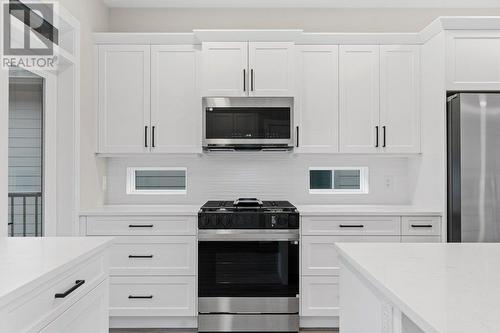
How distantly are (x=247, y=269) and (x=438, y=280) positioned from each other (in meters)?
2.11

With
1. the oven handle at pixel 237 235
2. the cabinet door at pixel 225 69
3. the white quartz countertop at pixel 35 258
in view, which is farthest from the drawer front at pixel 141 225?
the white quartz countertop at pixel 35 258

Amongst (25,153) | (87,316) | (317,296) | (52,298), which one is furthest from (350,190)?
(52,298)

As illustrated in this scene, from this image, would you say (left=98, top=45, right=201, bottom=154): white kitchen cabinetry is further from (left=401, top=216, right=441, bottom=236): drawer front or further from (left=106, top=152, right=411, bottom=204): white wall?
(left=401, top=216, right=441, bottom=236): drawer front

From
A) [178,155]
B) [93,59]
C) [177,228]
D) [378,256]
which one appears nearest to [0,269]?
[378,256]

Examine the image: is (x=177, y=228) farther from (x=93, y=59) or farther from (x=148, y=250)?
(x=93, y=59)

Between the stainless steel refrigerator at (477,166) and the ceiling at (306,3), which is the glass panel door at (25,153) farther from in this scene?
the stainless steel refrigerator at (477,166)

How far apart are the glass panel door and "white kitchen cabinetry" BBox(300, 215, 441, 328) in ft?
6.41

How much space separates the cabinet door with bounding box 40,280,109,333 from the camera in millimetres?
1477

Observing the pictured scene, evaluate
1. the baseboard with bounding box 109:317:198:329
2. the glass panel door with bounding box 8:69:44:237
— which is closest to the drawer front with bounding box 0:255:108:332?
the glass panel door with bounding box 8:69:44:237

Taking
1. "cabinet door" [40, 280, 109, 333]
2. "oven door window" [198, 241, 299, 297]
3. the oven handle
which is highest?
the oven handle

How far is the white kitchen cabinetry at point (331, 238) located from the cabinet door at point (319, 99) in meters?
0.67

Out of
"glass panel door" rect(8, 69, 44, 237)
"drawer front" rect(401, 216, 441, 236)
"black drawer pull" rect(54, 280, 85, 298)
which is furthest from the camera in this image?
"drawer front" rect(401, 216, 441, 236)

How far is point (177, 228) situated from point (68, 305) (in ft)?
5.95

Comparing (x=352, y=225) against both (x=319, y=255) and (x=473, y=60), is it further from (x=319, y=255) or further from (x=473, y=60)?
(x=473, y=60)
